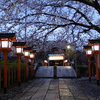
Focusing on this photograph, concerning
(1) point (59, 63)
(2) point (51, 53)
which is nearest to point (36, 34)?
(2) point (51, 53)

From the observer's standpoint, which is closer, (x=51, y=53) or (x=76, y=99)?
(x=76, y=99)

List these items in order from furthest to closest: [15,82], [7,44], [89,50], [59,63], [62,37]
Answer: [59,63] → [89,50] → [62,37] → [15,82] → [7,44]

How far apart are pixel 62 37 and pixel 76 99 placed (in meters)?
7.24

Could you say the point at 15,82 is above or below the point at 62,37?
below

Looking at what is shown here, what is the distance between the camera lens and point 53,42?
540 inches

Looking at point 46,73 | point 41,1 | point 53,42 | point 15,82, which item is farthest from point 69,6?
point 46,73

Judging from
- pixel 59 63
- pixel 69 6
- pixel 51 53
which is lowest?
pixel 59 63

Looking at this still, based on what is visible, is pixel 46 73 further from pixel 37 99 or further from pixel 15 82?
pixel 37 99

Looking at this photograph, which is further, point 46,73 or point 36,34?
point 46,73

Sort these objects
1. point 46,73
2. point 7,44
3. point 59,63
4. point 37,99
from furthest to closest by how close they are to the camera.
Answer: point 59,63 < point 46,73 < point 7,44 < point 37,99

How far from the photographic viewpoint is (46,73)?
20594 millimetres

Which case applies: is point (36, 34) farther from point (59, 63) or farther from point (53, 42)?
point (59, 63)

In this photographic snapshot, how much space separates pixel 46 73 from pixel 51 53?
15870 mm

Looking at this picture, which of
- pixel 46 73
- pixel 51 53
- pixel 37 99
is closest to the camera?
pixel 37 99
